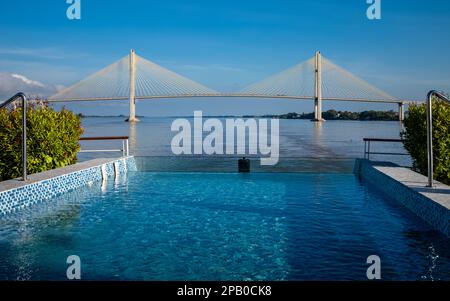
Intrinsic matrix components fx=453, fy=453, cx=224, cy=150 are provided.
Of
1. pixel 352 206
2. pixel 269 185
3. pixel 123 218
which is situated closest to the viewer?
pixel 123 218

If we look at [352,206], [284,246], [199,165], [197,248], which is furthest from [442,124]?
[199,165]

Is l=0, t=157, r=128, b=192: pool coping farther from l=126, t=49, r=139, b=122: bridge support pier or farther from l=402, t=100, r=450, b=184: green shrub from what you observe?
l=126, t=49, r=139, b=122: bridge support pier

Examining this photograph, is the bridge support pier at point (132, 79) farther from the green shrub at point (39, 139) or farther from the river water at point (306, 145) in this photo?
the green shrub at point (39, 139)

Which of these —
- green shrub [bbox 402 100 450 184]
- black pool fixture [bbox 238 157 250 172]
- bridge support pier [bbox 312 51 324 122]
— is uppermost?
bridge support pier [bbox 312 51 324 122]

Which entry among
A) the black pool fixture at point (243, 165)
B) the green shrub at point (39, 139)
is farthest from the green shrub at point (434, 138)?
the green shrub at point (39, 139)

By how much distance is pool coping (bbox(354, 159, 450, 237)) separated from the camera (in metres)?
3.75

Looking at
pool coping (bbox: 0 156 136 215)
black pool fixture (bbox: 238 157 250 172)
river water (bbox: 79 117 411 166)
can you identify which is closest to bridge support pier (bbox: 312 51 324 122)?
river water (bbox: 79 117 411 166)

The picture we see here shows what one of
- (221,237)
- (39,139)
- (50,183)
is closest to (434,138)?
(221,237)

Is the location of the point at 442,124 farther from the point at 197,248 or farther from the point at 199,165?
the point at 199,165

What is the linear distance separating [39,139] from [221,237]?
387 centimetres

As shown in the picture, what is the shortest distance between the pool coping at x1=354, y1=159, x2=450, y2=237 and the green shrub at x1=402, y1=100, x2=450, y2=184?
276mm

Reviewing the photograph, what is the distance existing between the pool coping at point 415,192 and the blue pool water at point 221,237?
0.10 m

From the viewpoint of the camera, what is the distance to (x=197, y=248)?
3379mm

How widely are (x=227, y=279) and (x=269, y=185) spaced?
4.34m
